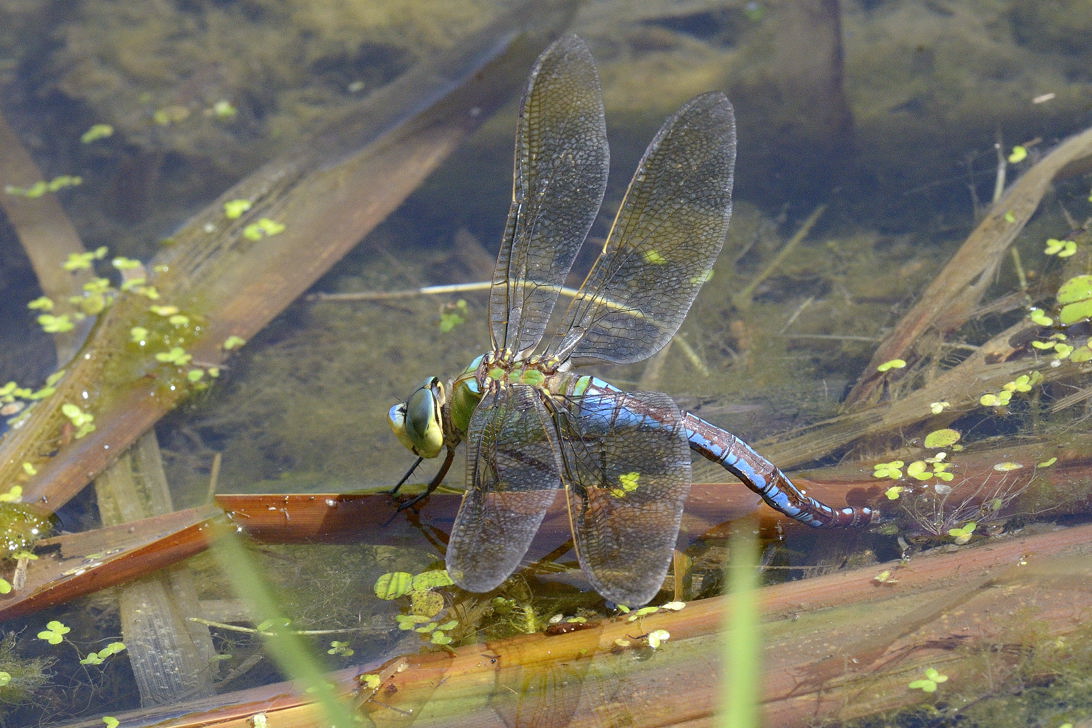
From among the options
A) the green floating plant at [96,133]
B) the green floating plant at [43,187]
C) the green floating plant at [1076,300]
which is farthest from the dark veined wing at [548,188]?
the green floating plant at [96,133]

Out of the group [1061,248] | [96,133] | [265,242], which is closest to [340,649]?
[265,242]

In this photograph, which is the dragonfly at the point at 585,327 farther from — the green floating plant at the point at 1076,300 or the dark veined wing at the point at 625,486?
the green floating plant at the point at 1076,300

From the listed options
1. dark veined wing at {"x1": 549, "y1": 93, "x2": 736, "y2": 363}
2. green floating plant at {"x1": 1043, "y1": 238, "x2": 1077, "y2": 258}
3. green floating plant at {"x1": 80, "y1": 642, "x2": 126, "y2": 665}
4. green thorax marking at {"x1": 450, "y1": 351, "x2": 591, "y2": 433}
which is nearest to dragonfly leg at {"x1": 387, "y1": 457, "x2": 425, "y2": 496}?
green thorax marking at {"x1": 450, "y1": 351, "x2": 591, "y2": 433}

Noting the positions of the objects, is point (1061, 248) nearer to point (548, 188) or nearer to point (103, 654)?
point (548, 188)

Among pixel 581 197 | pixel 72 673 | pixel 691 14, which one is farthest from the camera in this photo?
pixel 691 14

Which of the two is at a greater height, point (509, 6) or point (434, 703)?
point (509, 6)

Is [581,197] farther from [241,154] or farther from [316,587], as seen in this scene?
[241,154]

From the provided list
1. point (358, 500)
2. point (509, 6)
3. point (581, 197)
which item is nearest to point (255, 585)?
point (358, 500)
